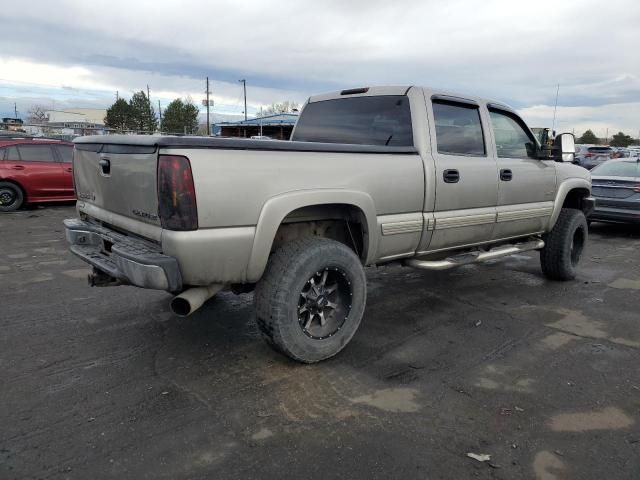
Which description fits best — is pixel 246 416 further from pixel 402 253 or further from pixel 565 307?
pixel 565 307

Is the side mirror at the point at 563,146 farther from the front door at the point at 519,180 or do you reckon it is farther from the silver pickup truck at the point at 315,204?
the front door at the point at 519,180

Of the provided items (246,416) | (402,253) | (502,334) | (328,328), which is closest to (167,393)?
(246,416)

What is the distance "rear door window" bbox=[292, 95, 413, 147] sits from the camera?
4.14 meters

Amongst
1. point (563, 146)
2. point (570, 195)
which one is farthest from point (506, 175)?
point (570, 195)

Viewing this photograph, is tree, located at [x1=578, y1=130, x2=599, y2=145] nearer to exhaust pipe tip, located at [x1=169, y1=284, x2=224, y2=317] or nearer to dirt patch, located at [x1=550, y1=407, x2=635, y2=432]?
dirt patch, located at [x1=550, y1=407, x2=635, y2=432]

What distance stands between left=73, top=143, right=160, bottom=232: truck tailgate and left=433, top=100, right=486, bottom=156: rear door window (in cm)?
236

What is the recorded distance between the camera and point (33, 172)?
11.1m

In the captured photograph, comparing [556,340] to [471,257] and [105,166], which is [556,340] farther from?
[105,166]

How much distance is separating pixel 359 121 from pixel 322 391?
2.44 m

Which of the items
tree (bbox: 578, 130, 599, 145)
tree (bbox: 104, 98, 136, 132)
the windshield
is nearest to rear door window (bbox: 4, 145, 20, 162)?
the windshield

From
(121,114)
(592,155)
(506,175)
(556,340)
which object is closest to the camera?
(556,340)

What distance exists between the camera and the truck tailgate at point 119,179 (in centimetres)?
291

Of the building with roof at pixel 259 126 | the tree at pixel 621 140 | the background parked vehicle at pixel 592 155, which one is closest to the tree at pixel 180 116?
the building with roof at pixel 259 126

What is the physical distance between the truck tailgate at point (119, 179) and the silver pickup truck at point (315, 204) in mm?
13
